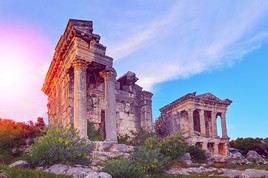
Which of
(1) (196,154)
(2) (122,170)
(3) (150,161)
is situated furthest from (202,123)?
(2) (122,170)

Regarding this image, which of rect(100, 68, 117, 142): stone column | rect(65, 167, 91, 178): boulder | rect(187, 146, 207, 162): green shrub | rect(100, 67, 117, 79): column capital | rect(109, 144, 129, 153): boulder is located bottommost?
rect(65, 167, 91, 178): boulder

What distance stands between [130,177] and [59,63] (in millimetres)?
17299

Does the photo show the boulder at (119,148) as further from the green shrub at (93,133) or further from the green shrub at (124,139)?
the green shrub at (124,139)

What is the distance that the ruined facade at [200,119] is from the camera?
4966cm

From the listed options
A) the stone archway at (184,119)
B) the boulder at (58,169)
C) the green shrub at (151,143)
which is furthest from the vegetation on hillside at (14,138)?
the stone archway at (184,119)

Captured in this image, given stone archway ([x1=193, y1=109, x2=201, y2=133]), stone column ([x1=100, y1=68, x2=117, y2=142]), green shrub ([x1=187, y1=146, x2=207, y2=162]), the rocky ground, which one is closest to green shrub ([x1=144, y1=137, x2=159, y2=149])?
the rocky ground

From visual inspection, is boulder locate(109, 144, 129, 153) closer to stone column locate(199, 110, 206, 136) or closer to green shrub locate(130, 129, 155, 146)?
green shrub locate(130, 129, 155, 146)

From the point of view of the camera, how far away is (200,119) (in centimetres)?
5047

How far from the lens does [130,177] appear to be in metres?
15.1

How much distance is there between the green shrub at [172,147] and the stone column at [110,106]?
152 inches

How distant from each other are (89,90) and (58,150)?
41.9 feet

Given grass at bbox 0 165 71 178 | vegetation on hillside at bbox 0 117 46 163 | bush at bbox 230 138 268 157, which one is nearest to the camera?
grass at bbox 0 165 71 178

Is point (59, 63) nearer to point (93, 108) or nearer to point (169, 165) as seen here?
point (93, 108)

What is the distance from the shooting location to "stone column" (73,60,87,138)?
2455cm
